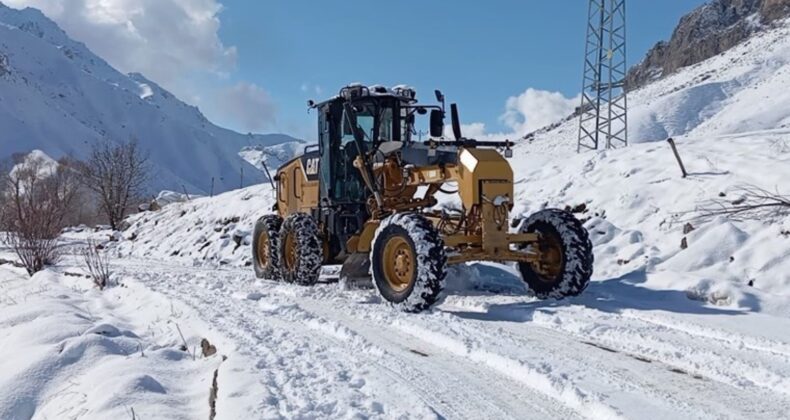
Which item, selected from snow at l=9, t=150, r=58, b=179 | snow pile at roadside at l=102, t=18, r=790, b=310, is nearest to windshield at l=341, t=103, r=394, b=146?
snow pile at roadside at l=102, t=18, r=790, b=310

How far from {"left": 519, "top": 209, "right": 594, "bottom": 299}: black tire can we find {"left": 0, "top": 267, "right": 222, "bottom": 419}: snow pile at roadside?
393 cm

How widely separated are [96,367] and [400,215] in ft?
11.3

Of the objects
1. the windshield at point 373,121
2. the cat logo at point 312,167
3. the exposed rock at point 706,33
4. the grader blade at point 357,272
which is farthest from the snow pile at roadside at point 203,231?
the exposed rock at point 706,33

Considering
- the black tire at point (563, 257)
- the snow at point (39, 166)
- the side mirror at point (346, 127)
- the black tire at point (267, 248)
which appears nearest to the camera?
the black tire at point (563, 257)

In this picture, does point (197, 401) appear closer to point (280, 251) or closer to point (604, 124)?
point (280, 251)

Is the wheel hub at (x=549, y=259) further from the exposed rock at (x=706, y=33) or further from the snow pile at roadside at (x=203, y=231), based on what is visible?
the exposed rock at (x=706, y=33)

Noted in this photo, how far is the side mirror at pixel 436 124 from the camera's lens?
9.27 m

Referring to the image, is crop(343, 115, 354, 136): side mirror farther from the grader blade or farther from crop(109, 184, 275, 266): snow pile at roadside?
crop(109, 184, 275, 266): snow pile at roadside

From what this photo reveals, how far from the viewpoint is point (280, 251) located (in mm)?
10984

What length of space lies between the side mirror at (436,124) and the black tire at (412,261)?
1.99 m

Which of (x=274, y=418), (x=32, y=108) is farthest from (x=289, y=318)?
(x=32, y=108)

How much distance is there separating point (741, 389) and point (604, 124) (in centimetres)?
2061

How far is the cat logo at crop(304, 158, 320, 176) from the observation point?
1123 cm

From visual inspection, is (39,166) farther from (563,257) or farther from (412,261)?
(563,257)
